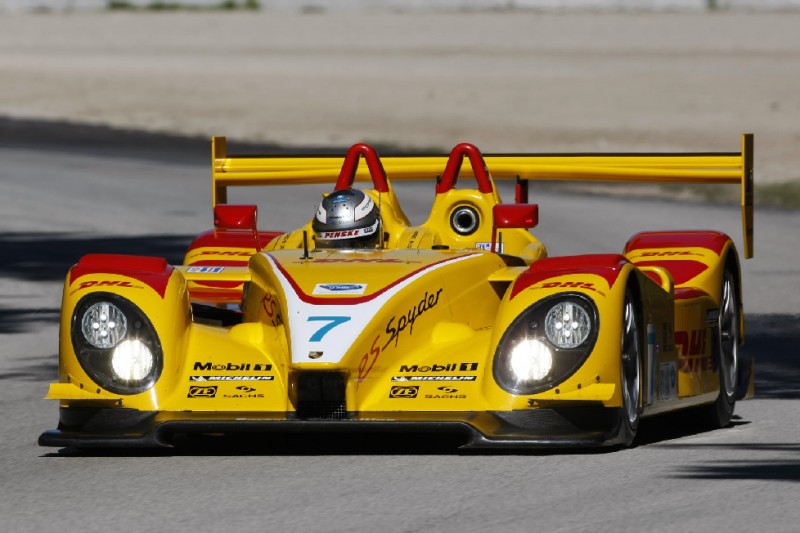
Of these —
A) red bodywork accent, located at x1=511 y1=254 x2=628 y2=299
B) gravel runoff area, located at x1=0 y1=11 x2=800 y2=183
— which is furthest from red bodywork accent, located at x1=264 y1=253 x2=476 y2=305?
gravel runoff area, located at x1=0 y1=11 x2=800 y2=183

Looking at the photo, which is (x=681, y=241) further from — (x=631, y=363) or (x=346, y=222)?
(x=346, y=222)

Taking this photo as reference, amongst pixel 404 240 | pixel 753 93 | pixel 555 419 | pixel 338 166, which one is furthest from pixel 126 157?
pixel 555 419

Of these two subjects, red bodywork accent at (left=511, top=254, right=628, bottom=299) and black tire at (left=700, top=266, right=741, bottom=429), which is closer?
red bodywork accent at (left=511, top=254, right=628, bottom=299)

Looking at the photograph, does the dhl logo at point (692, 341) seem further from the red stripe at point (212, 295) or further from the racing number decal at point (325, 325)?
the red stripe at point (212, 295)

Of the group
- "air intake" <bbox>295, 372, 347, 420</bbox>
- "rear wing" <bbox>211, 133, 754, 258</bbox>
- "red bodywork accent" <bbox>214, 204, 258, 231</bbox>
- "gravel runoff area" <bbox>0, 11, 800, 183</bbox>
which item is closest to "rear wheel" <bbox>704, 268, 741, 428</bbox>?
"rear wing" <bbox>211, 133, 754, 258</bbox>

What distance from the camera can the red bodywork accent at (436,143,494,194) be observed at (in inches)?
414

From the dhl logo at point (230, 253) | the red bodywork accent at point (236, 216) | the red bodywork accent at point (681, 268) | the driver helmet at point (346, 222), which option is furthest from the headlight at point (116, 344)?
the dhl logo at point (230, 253)

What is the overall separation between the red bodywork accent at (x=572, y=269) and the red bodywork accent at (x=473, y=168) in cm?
221

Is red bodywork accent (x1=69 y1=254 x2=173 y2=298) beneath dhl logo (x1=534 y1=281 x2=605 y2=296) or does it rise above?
above

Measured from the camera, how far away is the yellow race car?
25.9ft

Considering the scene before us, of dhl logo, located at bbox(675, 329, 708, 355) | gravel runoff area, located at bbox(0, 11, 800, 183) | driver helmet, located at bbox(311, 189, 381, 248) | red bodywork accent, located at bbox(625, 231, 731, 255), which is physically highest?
gravel runoff area, located at bbox(0, 11, 800, 183)

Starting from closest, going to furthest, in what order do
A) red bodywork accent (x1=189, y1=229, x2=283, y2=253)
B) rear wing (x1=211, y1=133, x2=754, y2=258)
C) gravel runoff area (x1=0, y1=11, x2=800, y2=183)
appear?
rear wing (x1=211, y1=133, x2=754, y2=258) → red bodywork accent (x1=189, y1=229, x2=283, y2=253) → gravel runoff area (x1=0, y1=11, x2=800, y2=183)

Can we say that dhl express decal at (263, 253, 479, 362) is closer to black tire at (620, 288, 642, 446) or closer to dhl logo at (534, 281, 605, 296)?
dhl logo at (534, 281, 605, 296)

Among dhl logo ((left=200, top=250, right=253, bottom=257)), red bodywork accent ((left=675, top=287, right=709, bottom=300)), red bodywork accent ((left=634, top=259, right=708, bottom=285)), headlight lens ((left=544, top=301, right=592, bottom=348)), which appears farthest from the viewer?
dhl logo ((left=200, top=250, right=253, bottom=257))
